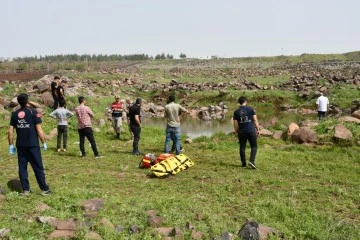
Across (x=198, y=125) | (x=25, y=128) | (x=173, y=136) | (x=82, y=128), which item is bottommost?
(x=198, y=125)

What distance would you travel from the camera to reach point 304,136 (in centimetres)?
1583

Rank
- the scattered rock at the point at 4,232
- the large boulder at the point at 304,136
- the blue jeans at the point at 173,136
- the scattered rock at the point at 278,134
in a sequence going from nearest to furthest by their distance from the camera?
the scattered rock at the point at 4,232, the blue jeans at the point at 173,136, the large boulder at the point at 304,136, the scattered rock at the point at 278,134

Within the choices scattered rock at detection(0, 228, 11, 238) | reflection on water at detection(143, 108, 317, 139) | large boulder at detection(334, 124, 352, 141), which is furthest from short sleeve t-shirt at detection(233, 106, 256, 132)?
reflection on water at detection(143, 108, 317, 139)

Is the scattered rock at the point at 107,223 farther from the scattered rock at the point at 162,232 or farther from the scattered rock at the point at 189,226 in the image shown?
the scattered rock at the point at 189,226

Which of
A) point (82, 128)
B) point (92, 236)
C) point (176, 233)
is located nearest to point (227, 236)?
point (176, 233)

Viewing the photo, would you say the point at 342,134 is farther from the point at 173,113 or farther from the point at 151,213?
the point at 151,213

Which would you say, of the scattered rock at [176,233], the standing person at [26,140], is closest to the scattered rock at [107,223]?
the scattered rock at [176,233]

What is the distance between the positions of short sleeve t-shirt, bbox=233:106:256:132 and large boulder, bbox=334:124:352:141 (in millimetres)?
4429

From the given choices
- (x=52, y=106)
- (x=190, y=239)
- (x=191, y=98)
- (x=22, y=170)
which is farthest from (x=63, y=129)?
(x=191, y=98)

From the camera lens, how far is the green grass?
7555mm

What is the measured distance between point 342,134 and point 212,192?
7278mm

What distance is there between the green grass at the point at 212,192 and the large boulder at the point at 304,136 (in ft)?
1.57

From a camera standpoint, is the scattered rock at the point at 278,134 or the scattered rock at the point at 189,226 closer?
the scattered rock at the point at 189,226

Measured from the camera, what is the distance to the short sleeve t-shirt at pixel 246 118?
482 inches
